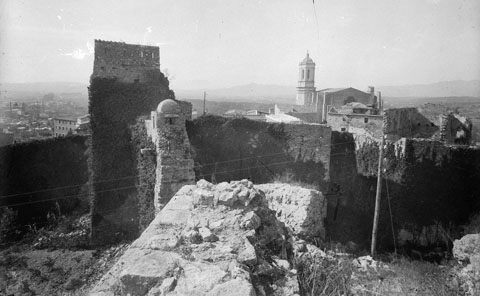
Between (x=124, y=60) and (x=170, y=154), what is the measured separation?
764 cm

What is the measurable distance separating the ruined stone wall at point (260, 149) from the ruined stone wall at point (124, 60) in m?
4.16

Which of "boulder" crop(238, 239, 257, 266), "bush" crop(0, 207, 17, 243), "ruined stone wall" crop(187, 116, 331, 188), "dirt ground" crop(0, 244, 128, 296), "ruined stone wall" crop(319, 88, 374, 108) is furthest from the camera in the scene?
"ruined stone wall" crop(319, 88, 374, 108)

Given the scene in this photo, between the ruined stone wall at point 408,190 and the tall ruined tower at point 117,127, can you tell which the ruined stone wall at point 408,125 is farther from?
the tall ruined tower at point 117,127

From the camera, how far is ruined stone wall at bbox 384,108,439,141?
23.2 m

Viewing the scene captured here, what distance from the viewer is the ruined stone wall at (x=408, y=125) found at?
2323 cm

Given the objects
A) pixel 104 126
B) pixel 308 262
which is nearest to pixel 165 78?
pixel 104 126

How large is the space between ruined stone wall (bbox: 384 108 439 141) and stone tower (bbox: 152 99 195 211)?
51.6 feet

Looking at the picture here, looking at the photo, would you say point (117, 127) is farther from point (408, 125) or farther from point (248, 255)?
point (408, 125)

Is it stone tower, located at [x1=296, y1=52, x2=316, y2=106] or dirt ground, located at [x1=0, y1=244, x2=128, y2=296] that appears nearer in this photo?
dirt ground, located at [x1=0, y1=244, x2=128, y2=296]

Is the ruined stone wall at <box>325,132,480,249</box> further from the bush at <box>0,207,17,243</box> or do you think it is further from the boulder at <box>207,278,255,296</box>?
the bush at <box>0,207,17,243</box>

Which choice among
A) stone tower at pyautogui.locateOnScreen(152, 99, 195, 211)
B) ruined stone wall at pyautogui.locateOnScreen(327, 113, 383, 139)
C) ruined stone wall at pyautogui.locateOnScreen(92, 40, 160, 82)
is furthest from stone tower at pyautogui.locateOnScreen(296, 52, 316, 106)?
stone tower at pyautogui.locateOnScreen(152, 99, 195, 211)

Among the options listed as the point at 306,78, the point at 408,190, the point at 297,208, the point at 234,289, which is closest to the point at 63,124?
the point at 306,78

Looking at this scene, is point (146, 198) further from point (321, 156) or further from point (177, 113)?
point (321, 156)

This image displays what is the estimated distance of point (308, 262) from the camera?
4.79 m
